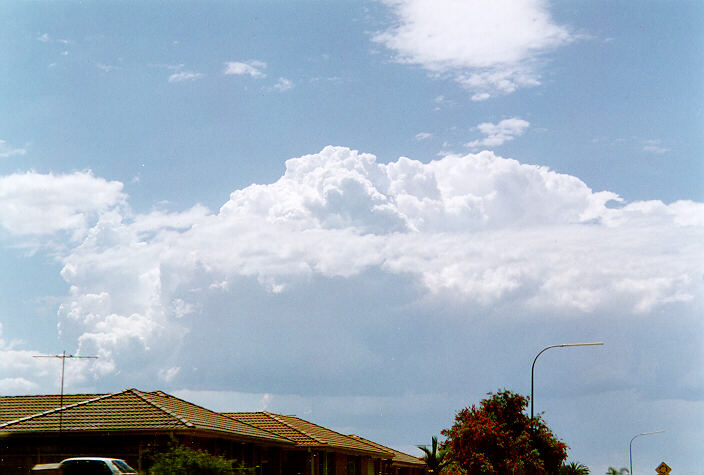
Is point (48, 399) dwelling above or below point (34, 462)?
above

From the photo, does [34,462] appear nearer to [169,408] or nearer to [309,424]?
[169,408]

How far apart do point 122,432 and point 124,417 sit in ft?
5.10

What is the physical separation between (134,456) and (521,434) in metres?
24.0

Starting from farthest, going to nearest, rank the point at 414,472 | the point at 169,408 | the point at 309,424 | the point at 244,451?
the point at 414,472 → the point at 309,424 → the point at 244,451 → the point at 169,408

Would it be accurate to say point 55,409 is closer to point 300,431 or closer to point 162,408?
point 162,408

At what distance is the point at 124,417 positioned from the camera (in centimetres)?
3791

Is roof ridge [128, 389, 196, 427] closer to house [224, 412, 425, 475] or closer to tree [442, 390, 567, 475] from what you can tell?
house [224, 412, 425, 475]

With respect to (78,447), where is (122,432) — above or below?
above

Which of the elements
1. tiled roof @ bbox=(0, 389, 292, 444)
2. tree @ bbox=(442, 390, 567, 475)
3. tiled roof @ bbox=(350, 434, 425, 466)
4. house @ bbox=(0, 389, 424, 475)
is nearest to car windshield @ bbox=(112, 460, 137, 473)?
house @ bbox=(0, 389, 424, 475)

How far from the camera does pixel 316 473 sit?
51531mm

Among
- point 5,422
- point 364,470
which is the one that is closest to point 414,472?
point 364,470

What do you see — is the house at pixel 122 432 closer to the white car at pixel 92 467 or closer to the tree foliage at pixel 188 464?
the tree foliage at pixel 188 464

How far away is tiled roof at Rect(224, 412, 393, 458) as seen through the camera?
5000 centimetres

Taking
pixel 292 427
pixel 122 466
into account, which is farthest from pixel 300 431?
pixel 122 466
